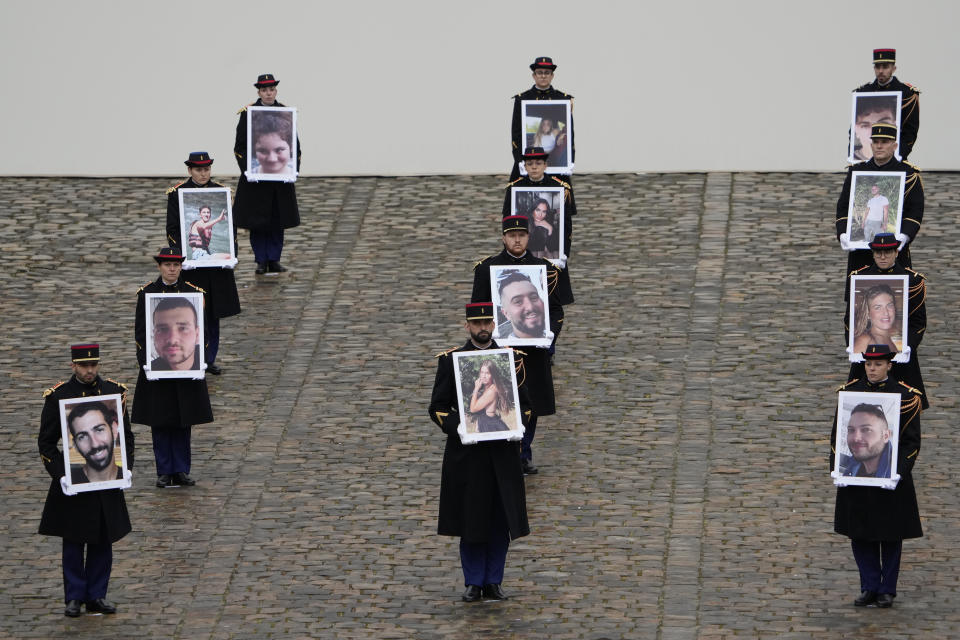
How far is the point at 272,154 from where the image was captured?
781 inches

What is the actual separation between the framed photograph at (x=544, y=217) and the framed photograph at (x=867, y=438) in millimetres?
4703

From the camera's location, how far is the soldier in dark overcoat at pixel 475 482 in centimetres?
1320

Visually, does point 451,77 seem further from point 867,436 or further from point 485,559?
point 867,436

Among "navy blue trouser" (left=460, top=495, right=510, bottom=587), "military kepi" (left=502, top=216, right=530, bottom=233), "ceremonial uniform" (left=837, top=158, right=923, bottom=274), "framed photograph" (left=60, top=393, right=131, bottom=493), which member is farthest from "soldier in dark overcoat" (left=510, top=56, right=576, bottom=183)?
"framed photograph" (left=60, top=393, right=131, bottom=493)

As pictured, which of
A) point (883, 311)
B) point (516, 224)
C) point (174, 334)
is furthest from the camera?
point (516, 224)

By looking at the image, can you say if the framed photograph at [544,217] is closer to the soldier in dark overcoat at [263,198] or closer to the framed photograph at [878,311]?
the framed photograph at [878,311]

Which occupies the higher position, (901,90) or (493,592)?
(901,90)

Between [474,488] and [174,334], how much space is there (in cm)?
335

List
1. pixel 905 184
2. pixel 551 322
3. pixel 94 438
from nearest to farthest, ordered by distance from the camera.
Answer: pixel 94 438 → pixel 551 322 → pixel 905 184

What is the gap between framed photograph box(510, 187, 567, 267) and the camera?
17.2 metres

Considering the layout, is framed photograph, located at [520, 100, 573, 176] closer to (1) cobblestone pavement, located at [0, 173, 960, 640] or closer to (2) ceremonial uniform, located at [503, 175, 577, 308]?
(1) cobblestone pavement, located at [0, 173, 960, 640]

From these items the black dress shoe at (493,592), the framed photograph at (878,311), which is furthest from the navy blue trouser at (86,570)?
the framed photograph at (878,311)

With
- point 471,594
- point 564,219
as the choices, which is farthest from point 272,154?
point 471,594

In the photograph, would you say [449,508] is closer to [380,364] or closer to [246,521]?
[246,521]
